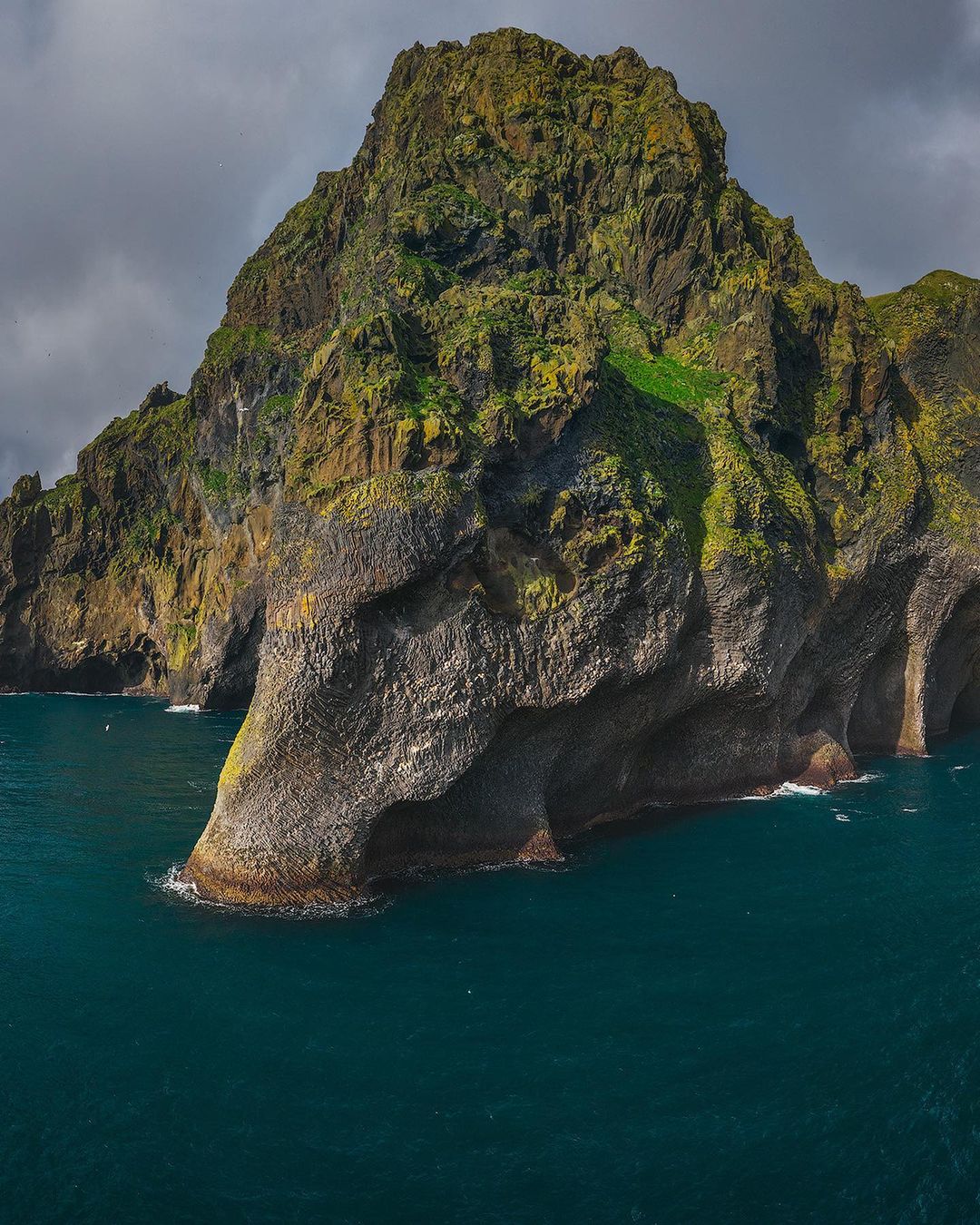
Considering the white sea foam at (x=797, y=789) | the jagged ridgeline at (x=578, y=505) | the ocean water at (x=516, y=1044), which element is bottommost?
the ocean water at (x=516, y=1044)

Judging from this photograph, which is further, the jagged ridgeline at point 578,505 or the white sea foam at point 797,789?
the white sea foam at point 797,789

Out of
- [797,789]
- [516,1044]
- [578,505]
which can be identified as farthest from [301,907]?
[797,789]

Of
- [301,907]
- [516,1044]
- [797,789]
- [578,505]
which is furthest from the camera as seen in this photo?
[797,789]

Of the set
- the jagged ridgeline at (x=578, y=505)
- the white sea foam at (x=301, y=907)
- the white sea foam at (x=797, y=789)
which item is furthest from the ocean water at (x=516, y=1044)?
the white sea foam at (x=797, y=789)

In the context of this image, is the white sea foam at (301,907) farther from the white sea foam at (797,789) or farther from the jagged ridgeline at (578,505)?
the white sea foam at (797,789)

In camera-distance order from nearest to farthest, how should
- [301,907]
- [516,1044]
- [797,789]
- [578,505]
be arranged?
[516,1044] < [301,907] < [578,505] < [797,789]

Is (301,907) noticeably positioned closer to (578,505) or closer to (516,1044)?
(516,1044)

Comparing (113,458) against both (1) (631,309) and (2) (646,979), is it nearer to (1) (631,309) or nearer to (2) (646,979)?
(1) (631,309)

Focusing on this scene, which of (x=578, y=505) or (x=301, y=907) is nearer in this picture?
(x=301, y=907)
